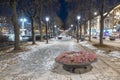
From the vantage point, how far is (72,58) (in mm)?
10539

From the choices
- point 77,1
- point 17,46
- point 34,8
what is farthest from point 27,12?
point 77,1

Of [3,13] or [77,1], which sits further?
[77,1]

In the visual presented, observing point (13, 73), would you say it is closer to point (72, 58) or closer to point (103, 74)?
point (72, 58)

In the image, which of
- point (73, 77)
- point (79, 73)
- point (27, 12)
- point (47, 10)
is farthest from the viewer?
point (47, 10)

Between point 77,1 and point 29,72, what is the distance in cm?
3814

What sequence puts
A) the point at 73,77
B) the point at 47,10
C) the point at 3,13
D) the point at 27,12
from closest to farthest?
the point at 73,77, the point at 3,13, the point at 27,12, the point at 47,10

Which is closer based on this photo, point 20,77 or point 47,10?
point 20,77

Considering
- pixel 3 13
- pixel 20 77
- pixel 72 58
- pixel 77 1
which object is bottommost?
pixel 20 77

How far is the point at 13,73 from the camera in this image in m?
10.7

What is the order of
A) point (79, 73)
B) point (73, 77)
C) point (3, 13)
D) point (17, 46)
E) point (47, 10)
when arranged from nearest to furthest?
point (73, 77)
point (79, 73)
point (17, 46)
point (3, 13)
point (47, 10)

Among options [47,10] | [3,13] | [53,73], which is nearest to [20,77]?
[53,73]

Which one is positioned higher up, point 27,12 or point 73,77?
point 27,12

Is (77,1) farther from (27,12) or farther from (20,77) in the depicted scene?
(20,77)

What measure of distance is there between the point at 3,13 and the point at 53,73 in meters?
22.6
